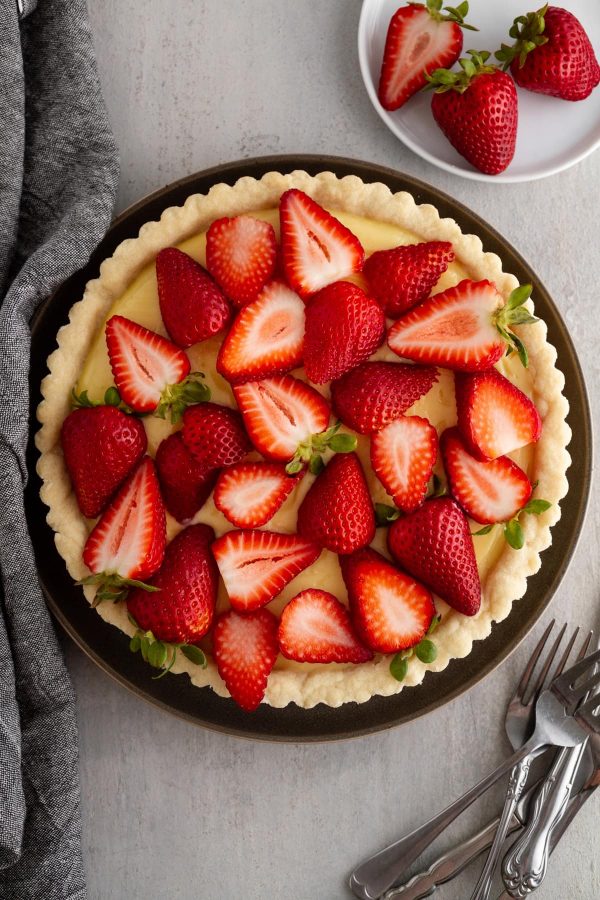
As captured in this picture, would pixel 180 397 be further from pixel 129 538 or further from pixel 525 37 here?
pixel 525 37

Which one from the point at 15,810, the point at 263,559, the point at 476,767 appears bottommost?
the point at 15,810

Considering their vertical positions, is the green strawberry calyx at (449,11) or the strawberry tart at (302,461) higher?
the green strawberry calyx at (449,11)

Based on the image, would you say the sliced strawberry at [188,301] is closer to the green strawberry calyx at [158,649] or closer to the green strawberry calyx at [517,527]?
the green strawberry calyx at [158,649]

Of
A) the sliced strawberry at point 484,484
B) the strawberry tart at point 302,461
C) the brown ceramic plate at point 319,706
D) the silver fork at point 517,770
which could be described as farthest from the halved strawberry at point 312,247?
the silver fork at point 517,770

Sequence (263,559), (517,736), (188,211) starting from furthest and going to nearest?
(517,736) < (188,211) < (263,559)

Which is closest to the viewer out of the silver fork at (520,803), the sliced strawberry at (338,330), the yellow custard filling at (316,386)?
the sliced strawberry at (338,330)

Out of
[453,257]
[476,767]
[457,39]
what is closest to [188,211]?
[453,257]

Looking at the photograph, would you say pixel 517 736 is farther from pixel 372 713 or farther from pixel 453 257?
pixel 453 257
